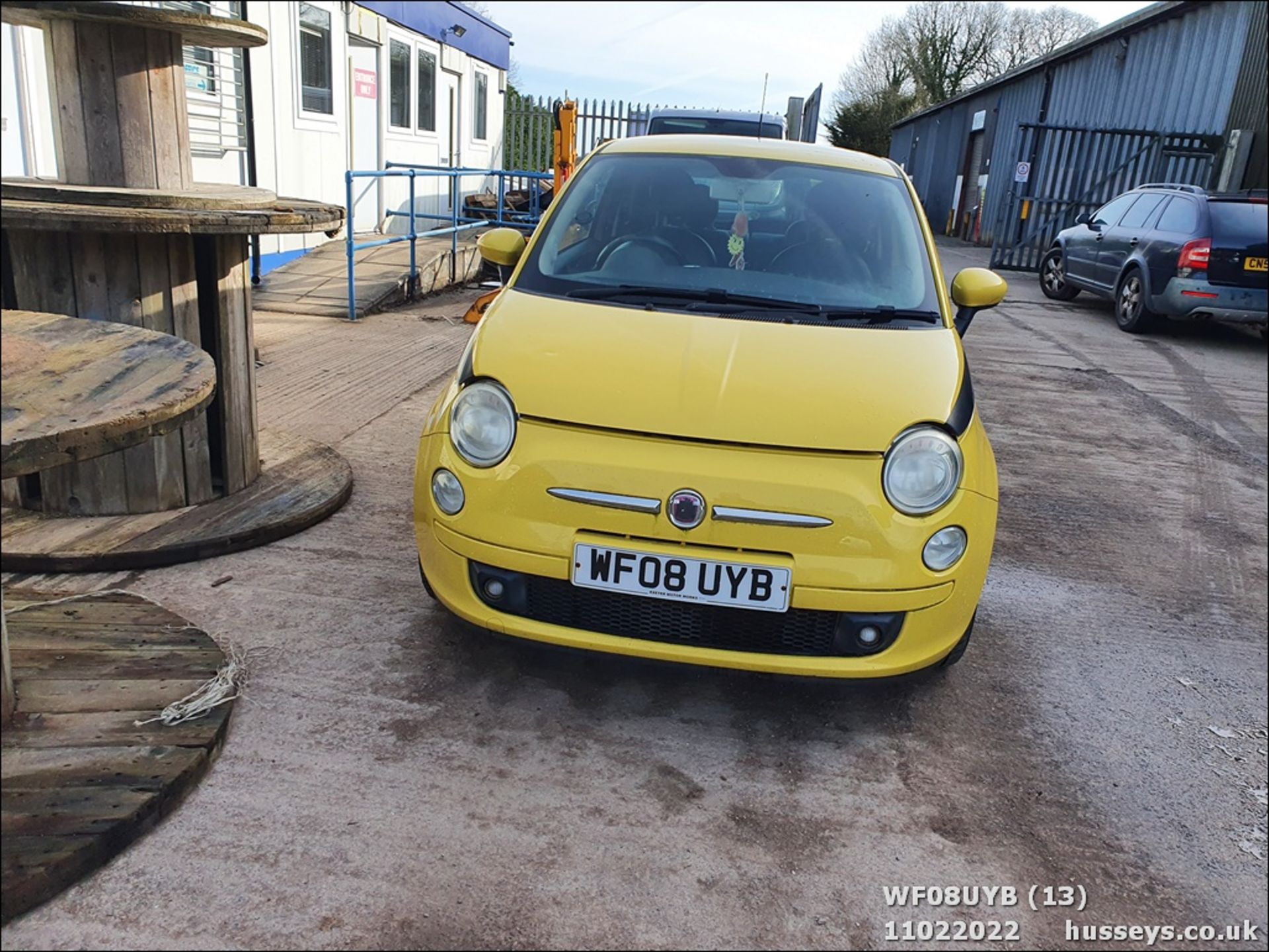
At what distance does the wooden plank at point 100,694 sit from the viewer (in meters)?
2.40

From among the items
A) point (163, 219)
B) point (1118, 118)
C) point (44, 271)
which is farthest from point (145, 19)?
point (1118, 118)

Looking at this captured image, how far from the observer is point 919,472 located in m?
2.46

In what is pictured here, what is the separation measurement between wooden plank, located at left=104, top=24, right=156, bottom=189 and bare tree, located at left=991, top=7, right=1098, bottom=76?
119 inches

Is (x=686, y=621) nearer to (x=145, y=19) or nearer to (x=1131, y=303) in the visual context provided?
(x=145, y=19)

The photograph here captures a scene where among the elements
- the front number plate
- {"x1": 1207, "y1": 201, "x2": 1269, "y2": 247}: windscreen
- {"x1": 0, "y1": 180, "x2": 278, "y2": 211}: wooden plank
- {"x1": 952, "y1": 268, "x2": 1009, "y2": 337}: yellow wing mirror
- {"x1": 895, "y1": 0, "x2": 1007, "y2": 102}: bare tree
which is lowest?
the front number plate

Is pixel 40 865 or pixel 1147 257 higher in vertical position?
pixel 1147 257

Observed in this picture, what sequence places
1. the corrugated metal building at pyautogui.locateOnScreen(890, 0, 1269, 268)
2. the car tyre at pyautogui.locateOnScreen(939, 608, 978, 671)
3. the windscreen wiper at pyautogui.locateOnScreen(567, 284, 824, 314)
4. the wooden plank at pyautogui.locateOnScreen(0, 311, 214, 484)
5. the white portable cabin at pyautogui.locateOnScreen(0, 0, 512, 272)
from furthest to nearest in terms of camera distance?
the corrugated metal building at pyautogui.locateOnScreen(890, 0, 1269, 268) < the white portable cabin at pyautogui.locateOnScreen(0, 0, 512, 272) < the windscreen wiper at pyautogui.locateOnScreen(567, 284, 824, 314) < the car tyre at pyautogui.locateOnScreen(939, 608, 978, 671) < the wooden plank at pyautogui.locateOnScreen(0, 311, 214, 484)

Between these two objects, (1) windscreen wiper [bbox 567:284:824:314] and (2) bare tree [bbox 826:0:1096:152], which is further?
(1) windscreen wiper [bbox 567:284:824:314]

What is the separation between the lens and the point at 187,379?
2070 mm

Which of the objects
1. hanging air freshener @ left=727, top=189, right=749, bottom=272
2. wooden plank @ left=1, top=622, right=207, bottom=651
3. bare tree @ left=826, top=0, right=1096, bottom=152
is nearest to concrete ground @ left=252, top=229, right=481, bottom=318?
hanging air freshener @ left=727, top=189, right=749, bottom=272

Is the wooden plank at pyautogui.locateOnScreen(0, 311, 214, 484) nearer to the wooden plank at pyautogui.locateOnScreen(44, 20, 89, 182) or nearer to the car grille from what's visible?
the car grille

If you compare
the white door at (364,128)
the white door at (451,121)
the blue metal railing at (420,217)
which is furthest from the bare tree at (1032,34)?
the white door at (451,121)

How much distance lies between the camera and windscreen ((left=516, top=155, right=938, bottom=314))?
3.22 m

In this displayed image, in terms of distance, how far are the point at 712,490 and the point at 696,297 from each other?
3.13ft
